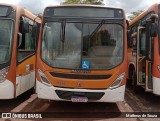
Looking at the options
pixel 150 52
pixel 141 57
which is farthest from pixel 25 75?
pixel 141 57

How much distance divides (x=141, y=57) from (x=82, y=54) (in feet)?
11.4

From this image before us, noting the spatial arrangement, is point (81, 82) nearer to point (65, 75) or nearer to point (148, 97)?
point (65, 75)

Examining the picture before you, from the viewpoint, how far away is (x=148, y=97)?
488 inches

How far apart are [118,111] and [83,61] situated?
6.61 ft

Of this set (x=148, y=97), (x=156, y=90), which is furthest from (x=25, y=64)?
(x=148, y=97)

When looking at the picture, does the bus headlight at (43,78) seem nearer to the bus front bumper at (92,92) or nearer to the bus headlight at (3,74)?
the bus front bumper at (92,92)

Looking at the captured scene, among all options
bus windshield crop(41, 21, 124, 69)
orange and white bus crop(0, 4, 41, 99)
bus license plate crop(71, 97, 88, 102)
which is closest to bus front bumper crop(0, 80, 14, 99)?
orange and white bus crop(0, 4, 41, 99)

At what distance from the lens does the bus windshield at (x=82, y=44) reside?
8852mm

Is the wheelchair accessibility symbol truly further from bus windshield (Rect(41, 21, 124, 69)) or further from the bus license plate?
the bus license plate

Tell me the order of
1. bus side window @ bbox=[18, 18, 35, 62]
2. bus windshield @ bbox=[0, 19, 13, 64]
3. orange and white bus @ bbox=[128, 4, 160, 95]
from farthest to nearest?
bus side window @ bbox=[18, 18, 35, 62]
orange and white bus @ bbox=[128, 4, 160, 95]
bus windshield @ bbox=[0, 19, 13, 64]

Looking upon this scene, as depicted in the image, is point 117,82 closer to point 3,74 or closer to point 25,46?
point 3,74

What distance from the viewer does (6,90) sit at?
9008 mm

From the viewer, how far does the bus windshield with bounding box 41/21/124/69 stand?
885 centimetres

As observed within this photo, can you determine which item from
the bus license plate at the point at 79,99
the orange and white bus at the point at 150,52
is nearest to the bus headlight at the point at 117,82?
the bus license plate at the point at 79,99
